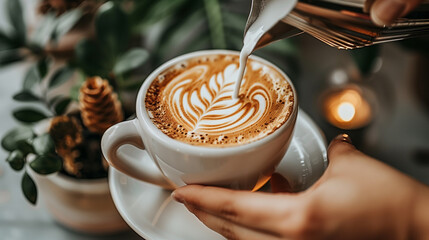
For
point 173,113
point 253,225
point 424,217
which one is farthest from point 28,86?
point 424,217

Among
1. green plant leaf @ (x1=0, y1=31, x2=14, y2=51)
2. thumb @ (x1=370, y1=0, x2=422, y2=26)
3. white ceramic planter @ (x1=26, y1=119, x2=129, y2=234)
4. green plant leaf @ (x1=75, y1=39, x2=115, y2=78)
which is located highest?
thumb @ (x1=370, y1=0, x2=422, y2=26)

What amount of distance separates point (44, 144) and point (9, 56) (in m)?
0.21

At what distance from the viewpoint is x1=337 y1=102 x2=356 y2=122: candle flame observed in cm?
104

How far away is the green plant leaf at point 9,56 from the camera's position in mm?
742

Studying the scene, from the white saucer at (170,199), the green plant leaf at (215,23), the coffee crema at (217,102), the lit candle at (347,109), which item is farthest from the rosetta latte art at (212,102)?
the lit candle at (347,109)

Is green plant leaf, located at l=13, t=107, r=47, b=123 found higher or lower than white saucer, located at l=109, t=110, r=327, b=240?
lower

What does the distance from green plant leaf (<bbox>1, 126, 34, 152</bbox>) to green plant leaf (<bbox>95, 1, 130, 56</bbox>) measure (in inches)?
7.4

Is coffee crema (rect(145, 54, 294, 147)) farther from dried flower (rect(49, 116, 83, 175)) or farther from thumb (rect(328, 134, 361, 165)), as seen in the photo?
dried flower (rect(49, 116, 83, 175))

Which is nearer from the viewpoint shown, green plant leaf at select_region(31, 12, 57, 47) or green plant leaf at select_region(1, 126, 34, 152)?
green plant leaf at select_region(1, 126, 34, 152)

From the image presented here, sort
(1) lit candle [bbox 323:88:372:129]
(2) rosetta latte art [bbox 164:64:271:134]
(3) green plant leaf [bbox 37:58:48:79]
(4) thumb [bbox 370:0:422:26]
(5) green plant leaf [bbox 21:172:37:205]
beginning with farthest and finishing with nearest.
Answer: (1) lit candle [bbox 323:88:372:129], (3) green plant leaf [bbox 37:58:48:79], (5) green plant leaf [bbox 21:172:37:205], (2) rosetta latte art [bbox 164:64:271:134], (4) thumb [bbox 370:0:422:26]

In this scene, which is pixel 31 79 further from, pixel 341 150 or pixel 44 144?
pixel 341 150

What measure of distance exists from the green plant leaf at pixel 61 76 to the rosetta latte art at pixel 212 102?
255mm

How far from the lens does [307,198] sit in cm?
43

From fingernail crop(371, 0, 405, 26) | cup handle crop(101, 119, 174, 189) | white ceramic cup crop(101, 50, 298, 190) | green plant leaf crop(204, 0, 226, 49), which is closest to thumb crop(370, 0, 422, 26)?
fingernail crop(371, 0, 405, 26)
